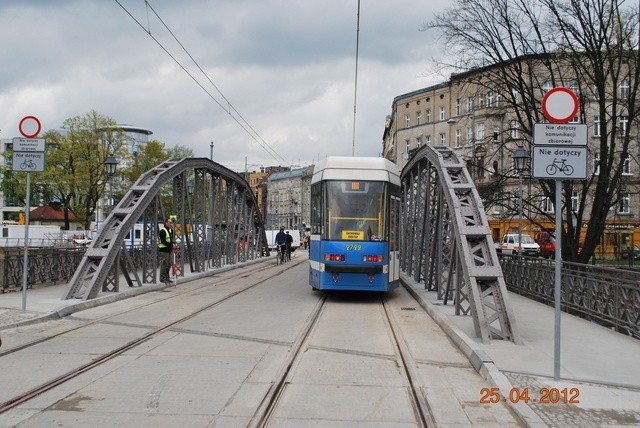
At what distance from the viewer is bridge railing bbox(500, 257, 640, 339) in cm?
1184

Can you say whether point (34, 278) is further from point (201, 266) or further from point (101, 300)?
point (201, 266)

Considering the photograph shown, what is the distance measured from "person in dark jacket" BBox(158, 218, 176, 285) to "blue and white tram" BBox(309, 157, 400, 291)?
17.6ft

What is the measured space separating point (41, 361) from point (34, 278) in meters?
10.6

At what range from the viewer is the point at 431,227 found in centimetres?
1878

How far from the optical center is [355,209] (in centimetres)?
1611

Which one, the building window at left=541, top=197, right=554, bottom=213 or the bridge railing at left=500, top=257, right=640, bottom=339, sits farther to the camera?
the building window at left=541, top=197, right=554, bottom=213

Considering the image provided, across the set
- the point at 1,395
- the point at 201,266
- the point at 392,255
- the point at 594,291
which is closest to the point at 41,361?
the point at 1,395

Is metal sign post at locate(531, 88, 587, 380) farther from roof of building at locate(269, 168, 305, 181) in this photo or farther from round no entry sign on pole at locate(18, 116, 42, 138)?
roof of building at locate(269, 168, 305, 181)

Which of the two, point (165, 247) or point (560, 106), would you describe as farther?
point (165, 247)

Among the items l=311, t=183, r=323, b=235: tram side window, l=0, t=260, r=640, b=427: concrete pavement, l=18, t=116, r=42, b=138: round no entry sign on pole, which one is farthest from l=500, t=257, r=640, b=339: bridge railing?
l=18, t=116, r=42, b=138: round no entry sign on pole

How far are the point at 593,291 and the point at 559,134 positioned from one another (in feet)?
22.8

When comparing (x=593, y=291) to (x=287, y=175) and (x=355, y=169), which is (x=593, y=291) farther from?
(x=287, y=175)
